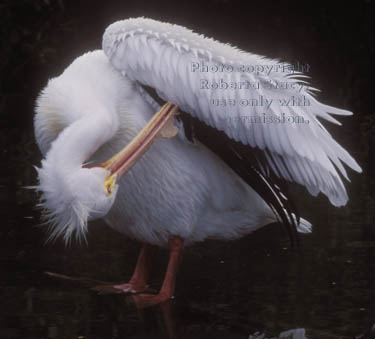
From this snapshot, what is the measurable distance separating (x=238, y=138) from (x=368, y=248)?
119cm

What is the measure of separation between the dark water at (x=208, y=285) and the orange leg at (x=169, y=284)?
2.0 inches

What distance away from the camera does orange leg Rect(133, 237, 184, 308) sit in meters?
4.43

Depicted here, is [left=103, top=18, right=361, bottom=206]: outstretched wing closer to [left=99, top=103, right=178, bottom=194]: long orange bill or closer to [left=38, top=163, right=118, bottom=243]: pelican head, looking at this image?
[left=99, top=103, right=178, bottom=194]: long orange bill

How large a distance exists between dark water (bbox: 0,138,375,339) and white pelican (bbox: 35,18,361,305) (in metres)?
0.23

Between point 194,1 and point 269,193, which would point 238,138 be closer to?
point 269,193

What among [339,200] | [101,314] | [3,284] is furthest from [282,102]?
[3,284]

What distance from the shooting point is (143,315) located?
425 centimetres

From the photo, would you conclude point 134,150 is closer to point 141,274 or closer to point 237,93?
point 237,93

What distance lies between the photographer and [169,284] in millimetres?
4527

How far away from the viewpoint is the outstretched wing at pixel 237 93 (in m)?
4.41

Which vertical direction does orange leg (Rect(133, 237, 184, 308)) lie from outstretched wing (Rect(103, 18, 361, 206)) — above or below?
A: below

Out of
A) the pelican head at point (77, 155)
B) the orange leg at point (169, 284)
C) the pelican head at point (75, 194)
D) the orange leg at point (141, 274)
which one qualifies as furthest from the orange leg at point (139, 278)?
the pelican head at point (75, 194)

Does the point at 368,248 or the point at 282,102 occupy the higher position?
the point at 282,102

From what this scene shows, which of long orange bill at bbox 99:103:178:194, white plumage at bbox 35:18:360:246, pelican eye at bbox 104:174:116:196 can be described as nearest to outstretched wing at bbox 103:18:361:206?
white plumage at bbox 35:18:360:246
